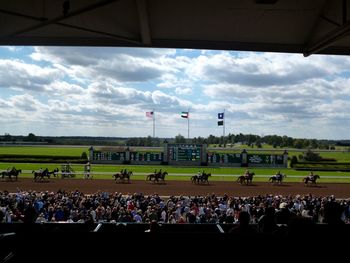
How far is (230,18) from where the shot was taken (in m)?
5.87

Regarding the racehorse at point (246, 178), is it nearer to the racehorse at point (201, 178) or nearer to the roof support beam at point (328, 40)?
the racehorse at point (201, 178)

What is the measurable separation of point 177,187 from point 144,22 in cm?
2283

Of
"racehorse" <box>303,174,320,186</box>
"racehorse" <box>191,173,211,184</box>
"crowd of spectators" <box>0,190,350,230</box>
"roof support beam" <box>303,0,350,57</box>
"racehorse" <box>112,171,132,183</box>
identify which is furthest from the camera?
"racehorse" <box>303,174,320,186</box>

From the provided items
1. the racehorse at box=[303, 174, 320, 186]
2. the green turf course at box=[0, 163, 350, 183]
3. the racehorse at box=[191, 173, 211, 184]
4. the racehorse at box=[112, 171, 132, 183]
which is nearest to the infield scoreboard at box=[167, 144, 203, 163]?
the green turf course at box=[0, 163, 350, 183]

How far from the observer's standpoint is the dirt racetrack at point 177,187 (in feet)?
85.0

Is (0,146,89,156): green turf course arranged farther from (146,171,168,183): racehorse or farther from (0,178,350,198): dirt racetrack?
(146,171,168,183): racehorse

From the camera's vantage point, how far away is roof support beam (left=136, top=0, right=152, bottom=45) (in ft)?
17.2

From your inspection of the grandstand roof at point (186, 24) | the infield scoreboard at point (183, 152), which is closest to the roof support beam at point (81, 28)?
the grandstand roof at point (186, 24)

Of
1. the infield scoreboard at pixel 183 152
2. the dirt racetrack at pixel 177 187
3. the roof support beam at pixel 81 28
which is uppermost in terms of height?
the roof support beam at pixel 81 28

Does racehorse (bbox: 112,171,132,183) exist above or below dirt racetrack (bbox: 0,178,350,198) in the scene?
above

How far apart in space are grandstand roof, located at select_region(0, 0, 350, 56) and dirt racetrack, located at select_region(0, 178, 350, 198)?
19.1 meters

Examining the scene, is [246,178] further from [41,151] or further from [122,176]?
[41,151]

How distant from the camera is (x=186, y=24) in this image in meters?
6.00

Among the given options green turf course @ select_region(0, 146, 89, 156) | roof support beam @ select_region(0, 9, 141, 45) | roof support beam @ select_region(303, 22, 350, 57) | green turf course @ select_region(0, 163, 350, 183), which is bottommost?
green turf course @ select_region(0, 163, 350, 183)
